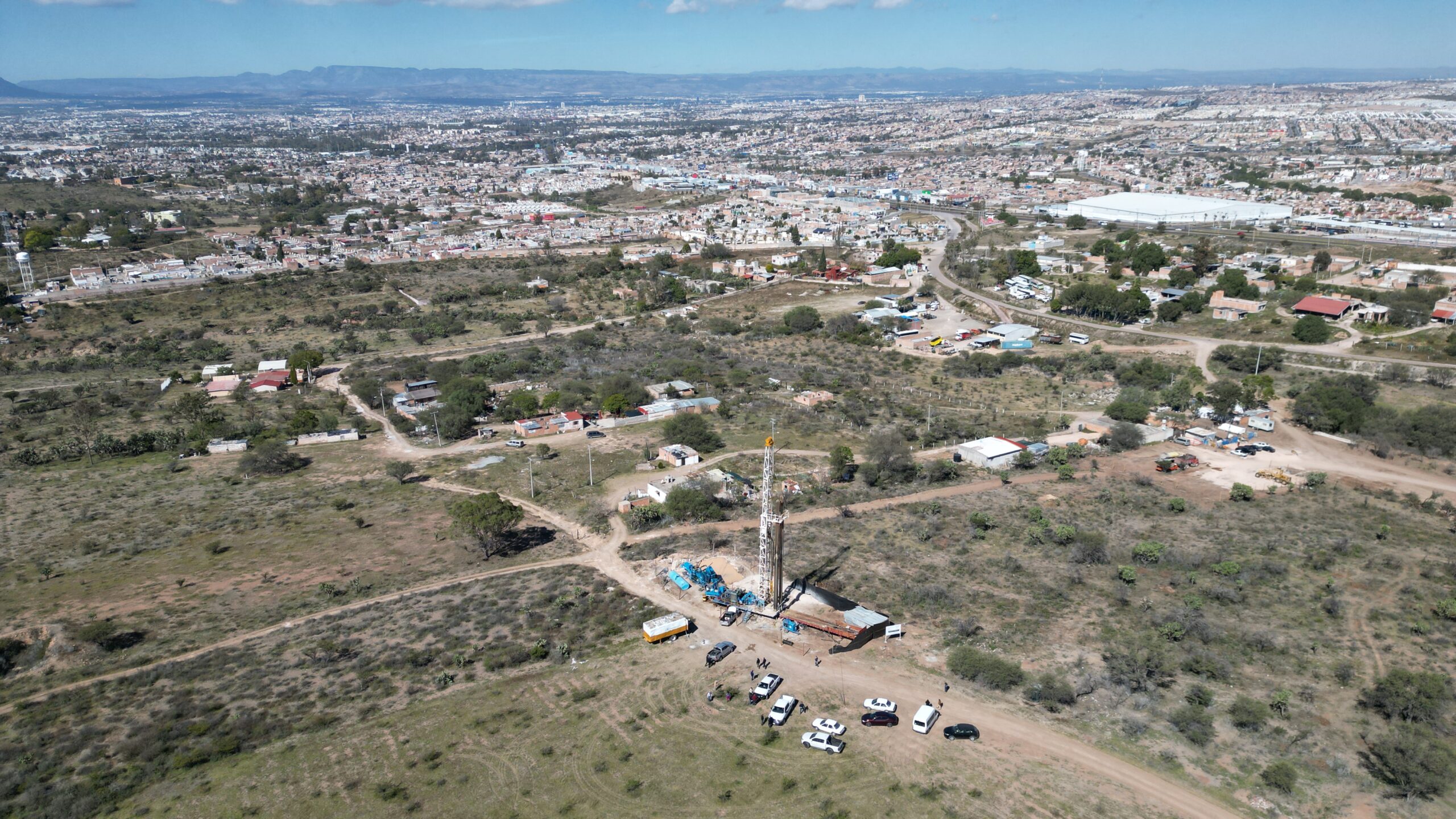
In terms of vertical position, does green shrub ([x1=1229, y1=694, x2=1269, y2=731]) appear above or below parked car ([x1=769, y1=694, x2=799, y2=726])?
above

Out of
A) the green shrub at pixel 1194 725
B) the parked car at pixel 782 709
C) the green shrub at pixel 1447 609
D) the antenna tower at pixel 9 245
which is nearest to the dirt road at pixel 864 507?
the parked car at pixel 782 709

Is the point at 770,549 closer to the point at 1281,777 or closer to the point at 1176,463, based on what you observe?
the point at 1281,777

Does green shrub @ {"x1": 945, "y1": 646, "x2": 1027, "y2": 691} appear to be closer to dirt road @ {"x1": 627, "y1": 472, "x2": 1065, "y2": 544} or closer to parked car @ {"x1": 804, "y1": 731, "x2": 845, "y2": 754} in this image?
parked car @ {"x1": 804, "y1": 731, "x2": 845, "y2": 754}

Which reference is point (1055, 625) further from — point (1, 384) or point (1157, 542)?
point (1, 384)

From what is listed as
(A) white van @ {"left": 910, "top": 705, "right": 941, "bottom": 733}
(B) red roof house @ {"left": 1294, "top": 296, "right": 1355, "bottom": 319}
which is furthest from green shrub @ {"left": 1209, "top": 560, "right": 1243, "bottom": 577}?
(B) red roof house @ {"left": 1294, "top": 296, "right": 1355, "bottom": 319}

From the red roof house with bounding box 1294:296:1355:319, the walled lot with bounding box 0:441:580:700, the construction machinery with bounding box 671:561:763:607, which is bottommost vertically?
the walled lot with bounding box 0:441:580:700

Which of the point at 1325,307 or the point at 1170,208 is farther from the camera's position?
the point at 1170,208

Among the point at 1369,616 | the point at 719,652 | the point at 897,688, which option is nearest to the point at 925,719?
the point at 897,688

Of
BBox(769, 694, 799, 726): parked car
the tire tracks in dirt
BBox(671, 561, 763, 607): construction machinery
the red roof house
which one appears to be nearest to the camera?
BBox(769, 694, 799, 726): parked car
